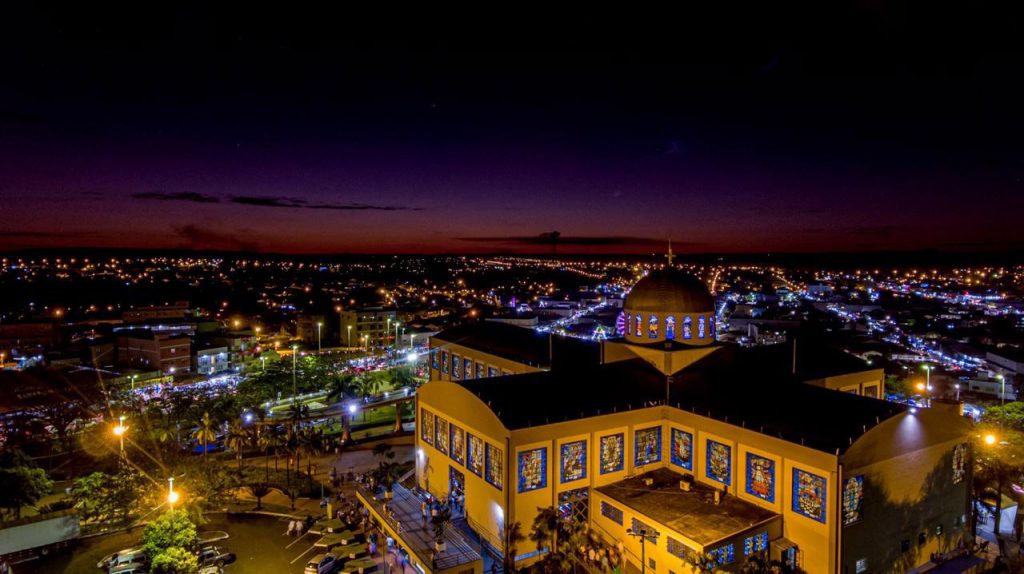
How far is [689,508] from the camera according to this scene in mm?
25000

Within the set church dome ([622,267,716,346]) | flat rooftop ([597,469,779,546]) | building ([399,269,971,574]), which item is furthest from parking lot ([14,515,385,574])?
church dome ([622,267,716,346])

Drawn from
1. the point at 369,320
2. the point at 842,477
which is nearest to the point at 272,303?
the point at 369,320

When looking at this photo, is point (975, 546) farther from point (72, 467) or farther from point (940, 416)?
point (72, 467)

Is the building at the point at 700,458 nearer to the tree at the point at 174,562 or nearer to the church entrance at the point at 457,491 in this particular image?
the church entrance at the point at 457,491

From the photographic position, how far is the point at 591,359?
4075cm

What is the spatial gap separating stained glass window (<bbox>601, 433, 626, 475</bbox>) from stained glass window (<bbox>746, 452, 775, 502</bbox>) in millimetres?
5963

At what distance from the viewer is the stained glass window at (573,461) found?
90.2 feet

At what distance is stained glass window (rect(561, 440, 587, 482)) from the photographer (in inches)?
1083

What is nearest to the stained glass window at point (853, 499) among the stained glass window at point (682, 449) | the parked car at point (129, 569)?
the stained glass window at point (682, 449)

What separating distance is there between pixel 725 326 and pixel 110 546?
4185 inches

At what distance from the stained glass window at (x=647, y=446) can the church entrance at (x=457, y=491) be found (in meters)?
9.13

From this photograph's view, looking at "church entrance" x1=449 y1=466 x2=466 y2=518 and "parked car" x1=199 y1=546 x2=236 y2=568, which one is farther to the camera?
"church entrance" x1=449 y1=466 x2=466 y2=518

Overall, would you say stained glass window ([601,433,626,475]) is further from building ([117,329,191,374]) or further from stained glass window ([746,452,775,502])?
building ([117,329,191,374])

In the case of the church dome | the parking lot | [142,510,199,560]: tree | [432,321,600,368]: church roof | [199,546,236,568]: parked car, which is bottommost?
the parking lot
